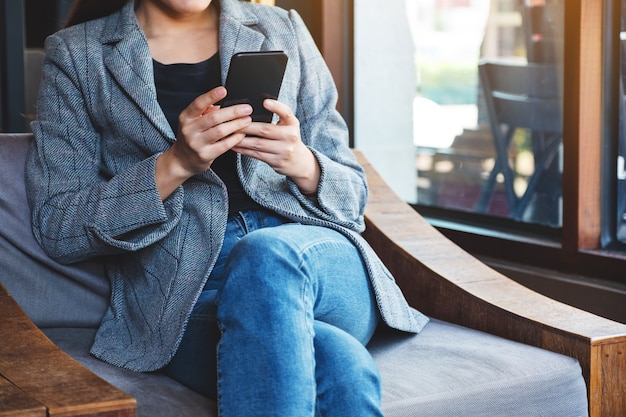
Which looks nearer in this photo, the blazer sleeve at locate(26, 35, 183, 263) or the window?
the blazer sleeve at locate(26, 35, 183, 263)

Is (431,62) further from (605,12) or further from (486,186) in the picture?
(605,12)

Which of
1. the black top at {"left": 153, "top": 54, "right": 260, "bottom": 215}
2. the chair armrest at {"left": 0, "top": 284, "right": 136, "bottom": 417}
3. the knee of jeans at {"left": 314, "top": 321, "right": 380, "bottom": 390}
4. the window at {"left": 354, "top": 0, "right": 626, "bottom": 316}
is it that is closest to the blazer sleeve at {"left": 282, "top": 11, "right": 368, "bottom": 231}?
the black top at {"left": 153, "top": 54, "right": 260, "bottom": 215}

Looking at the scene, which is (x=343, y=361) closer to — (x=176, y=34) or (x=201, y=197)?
(x=201, y=197)

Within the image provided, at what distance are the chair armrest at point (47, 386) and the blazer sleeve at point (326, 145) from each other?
2.05 feet

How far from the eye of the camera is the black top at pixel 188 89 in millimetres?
1844

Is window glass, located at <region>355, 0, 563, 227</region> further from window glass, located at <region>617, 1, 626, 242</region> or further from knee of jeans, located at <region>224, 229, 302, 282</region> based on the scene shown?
knee of jeans, located at <region>224, 229, 302, 282</region>

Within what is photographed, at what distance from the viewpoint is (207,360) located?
158cm

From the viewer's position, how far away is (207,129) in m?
1.59

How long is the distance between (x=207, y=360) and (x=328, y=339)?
0.82 feet

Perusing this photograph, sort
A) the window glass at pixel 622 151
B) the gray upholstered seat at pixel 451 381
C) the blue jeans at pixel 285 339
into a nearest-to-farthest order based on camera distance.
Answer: the blue jeans at pixel 285 339, the gray upholstered seat at pixel 451 381, the window glass at pixel 622 151

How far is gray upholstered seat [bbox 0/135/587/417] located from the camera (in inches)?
61.1

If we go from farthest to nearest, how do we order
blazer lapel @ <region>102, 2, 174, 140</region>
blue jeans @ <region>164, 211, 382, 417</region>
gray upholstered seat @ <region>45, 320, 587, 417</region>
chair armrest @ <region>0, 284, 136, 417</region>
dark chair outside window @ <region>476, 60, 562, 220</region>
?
dark chair outside window @ <region>476, 60, 562, 220</region> → blazer lapel @ <region>102, 2, 174, 140</region> → gray upholstered seat @ <region>45, 320, 587, 417</region> → blue jeans @ <region>164, 211, 382, 417</region> → chair armrest @ <region>0, 284, 136, 417</region>

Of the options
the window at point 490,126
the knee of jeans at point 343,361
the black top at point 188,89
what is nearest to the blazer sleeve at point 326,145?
the black top at point 188,89

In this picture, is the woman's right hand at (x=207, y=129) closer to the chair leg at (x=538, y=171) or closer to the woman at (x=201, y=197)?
the woman at (x=201, y=197)
